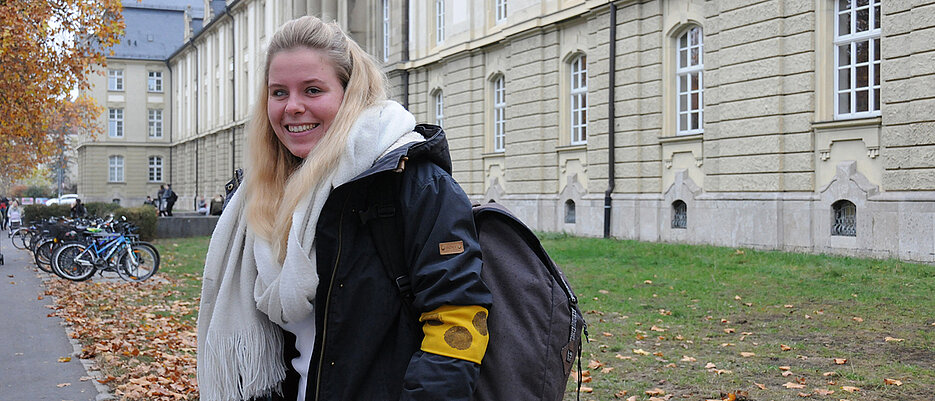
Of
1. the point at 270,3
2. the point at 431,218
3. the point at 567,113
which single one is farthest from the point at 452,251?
the point at 270,3

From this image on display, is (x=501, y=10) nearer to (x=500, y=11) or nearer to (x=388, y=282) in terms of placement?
(x=500, y=11)

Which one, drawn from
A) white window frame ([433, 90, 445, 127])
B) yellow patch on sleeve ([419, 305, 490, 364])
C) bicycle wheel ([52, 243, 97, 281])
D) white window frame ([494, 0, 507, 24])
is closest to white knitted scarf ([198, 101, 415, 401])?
yellow patch on sleeve ([419, 305, 490, 364])

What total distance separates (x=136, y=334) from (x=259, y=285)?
7.57 metres

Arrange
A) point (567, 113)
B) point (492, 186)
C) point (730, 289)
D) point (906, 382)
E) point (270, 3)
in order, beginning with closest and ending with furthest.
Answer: point (906, 382), point (730, 289), point (567, 113), point (492, 186), point (270, 3)

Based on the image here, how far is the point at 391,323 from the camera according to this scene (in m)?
2.13

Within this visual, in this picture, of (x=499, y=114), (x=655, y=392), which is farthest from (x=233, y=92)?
(x=655, y=392)

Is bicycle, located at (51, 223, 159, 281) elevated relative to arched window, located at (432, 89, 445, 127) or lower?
lower

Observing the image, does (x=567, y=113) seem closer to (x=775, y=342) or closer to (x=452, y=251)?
(x=775, y=342)

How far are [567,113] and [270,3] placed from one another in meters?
31.4

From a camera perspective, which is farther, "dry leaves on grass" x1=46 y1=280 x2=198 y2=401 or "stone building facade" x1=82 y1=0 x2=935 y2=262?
"stone building facade" x1=82 y1=0 x2=935 y2=262

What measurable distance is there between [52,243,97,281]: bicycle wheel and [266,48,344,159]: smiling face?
593 inches

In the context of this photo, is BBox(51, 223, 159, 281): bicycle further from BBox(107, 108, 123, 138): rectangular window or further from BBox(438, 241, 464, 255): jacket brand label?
BBox(107, 108, 123, 138): rectangular window

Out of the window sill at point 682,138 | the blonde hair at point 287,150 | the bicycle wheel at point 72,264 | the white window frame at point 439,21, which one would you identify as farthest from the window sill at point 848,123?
the white window frame at point 439,21

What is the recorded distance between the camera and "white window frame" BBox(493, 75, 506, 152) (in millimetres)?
26328
